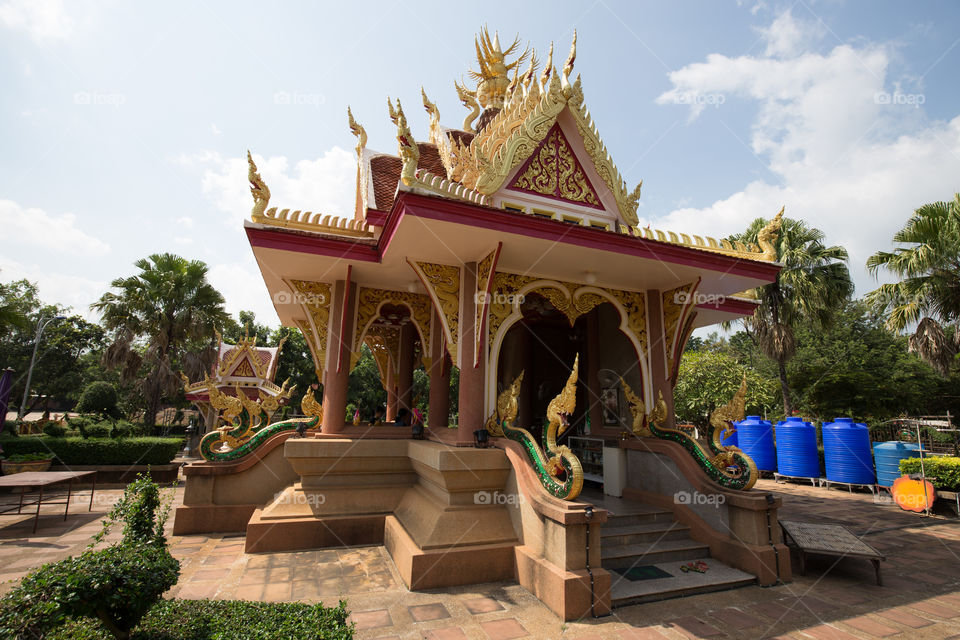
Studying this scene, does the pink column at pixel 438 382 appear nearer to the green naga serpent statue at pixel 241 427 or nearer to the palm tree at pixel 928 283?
the green naga serpent statue at pixel 241 427

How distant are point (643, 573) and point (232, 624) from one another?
155 inches

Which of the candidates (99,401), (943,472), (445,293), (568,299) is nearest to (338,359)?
(445,293)

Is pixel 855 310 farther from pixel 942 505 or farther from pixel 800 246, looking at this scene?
pixel 942 505

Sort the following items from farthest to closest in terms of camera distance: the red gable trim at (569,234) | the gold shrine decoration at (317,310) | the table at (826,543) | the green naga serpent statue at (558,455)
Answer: the gold shrine decoration at (317,310) → the red gable trim at (569,234) → the table at (826,543) → the green naga serpent statue at (558,455)

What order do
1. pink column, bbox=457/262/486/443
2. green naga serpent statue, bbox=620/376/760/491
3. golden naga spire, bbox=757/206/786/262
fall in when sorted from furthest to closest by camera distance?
golden naga spire, bbox=757/206/786/262
pink column, bbox=457/262/486/443
green naga serpent statue, bbox=620/376/760/491

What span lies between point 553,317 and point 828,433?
341 inches

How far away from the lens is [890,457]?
11.2 m

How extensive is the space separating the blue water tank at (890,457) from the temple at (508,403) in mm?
6504

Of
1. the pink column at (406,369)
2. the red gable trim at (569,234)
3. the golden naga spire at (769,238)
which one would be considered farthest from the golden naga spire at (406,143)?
the pink column at (406,369)

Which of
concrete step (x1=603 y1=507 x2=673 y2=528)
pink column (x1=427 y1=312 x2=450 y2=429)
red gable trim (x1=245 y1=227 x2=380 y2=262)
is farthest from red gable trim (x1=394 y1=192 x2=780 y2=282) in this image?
concrete step (x1=603 y1=507 x2=673 y2=528)

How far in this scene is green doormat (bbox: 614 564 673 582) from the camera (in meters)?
4.79

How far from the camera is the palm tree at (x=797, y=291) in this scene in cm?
1497

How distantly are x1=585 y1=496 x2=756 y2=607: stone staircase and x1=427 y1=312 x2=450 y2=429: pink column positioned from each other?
113 inches

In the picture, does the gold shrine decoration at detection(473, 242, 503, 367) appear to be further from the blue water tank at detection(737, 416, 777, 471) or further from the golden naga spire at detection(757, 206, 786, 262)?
the blue water tank at detection(737, 416, 777, 471)
